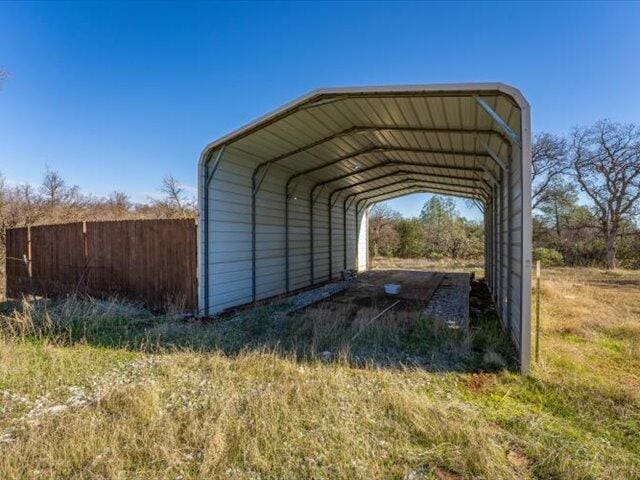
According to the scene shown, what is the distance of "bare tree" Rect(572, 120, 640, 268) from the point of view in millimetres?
15695

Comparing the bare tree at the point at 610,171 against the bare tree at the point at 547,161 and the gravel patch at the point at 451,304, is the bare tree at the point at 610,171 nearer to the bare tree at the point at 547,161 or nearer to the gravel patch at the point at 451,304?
the bare tree at the point at 547,161

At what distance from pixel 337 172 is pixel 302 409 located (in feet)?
22.2

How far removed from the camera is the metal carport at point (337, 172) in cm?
390

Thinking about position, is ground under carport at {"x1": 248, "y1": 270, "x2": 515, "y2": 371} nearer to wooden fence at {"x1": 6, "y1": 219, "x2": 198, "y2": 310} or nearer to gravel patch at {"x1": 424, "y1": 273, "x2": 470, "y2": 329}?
gravel patch at {"x1": 424, "y1": 273, "x2": 470, "y2": 329}

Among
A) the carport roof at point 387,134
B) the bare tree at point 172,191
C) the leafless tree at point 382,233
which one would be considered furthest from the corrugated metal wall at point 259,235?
the bare tree at point 172,191

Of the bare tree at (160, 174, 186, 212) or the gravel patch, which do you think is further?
the bare tree at (160, 174, 186, 212)

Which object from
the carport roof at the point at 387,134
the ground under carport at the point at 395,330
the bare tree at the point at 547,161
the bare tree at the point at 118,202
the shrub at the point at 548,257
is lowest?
the ground under carport at the point at 395,330

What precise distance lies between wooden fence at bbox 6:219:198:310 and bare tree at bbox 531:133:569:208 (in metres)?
18.7

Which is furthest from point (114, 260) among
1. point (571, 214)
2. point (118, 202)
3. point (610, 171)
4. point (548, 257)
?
point (571, 214)

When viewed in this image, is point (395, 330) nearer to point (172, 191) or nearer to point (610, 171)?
point (610, 171)

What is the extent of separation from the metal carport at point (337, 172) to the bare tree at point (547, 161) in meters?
10.6

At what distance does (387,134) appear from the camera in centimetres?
607

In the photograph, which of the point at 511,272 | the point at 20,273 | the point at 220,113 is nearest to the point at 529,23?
the point at 511,272

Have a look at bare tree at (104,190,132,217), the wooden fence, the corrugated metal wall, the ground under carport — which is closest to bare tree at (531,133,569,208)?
the ground under carport
